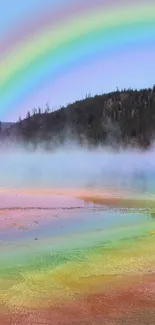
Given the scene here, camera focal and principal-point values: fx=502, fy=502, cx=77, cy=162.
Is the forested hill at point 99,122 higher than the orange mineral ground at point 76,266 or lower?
higher

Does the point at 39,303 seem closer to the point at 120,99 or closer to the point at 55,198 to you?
the point at 55,198

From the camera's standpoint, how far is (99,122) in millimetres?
122062

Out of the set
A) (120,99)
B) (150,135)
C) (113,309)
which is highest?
(120,99)

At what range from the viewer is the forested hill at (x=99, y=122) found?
111m

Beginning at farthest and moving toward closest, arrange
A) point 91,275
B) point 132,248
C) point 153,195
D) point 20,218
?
point 153,195
point 20,218
point 132,248
point 91,275

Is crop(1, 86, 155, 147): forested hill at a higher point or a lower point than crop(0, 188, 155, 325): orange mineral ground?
higher

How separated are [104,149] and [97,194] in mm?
87424

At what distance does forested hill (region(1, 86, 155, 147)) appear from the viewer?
111 metres

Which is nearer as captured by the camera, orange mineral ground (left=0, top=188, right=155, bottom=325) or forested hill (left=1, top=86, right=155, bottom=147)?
orange mineral ground (left=0, top=188, right=155, bottom=325)

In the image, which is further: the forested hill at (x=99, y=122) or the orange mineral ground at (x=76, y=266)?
the forested hill at (x=99, y=122)

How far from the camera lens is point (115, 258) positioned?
29.9 ft

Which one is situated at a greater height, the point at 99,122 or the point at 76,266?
the point at 99,122

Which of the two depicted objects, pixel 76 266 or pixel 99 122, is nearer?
pixel 76 266

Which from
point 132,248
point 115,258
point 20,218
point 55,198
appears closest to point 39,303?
point 115,258
